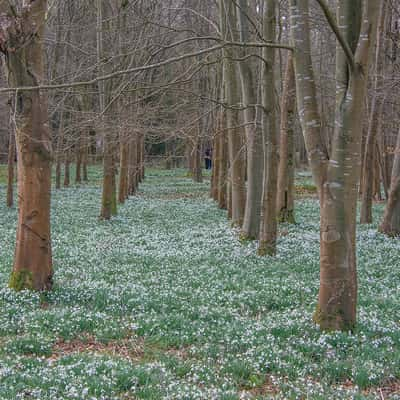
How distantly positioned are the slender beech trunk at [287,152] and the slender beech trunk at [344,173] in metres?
9.28

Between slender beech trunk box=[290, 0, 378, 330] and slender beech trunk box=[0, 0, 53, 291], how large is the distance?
4.35 meters

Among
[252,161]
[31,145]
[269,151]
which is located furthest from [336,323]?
[252,161]

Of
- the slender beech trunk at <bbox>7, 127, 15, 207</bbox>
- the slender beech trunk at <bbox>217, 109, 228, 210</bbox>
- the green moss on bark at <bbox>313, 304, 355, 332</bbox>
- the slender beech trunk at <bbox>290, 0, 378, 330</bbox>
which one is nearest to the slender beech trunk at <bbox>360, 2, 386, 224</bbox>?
the slender beech trunk at <bbox>217, 109, 228, 210</bbox>

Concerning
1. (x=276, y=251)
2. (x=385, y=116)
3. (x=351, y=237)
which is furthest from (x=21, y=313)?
(x=385, y=116)

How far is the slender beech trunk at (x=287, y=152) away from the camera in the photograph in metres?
16.2

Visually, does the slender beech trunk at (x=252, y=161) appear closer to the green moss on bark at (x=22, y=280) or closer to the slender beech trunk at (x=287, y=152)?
the slender beech trunk at (x=287, y=152)

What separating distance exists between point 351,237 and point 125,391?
11.3 feet

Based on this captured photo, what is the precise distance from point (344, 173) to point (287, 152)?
11118mm

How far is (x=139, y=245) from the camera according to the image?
14.3m

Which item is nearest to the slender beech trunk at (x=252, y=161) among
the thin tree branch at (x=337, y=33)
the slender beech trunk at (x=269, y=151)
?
the slender beech trunk at (x=269, y=151)

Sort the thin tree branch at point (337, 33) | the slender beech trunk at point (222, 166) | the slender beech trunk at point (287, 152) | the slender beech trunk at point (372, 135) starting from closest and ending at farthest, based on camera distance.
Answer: the thin tree branch at point (337, 33) < the slender beech trunk at point (287, 152) < the slender beech trunk at point (372, 135) < the slender beech trunk at point (222, 166)

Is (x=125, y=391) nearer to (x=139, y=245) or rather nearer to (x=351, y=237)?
(x=351, y=237)

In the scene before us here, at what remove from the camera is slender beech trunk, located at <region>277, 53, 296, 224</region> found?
640 inches

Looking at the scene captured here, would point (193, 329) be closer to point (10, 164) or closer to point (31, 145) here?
point (31, 145)
